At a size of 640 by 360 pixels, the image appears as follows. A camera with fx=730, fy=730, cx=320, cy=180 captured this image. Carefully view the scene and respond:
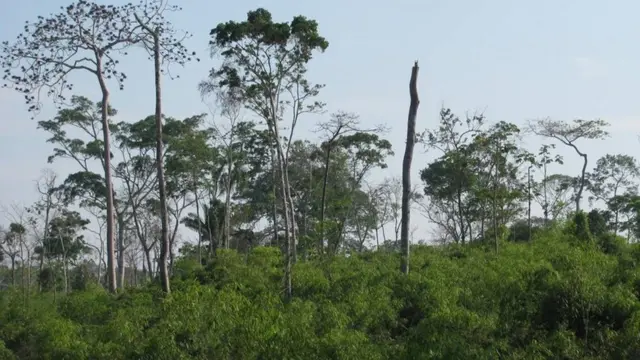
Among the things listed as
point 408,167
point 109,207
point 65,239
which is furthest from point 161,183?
point 65,239

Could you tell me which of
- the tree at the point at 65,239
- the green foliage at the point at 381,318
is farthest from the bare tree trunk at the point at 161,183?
the tree at the point at 65,239

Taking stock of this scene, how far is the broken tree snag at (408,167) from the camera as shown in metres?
15.1

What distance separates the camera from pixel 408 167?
15484mm

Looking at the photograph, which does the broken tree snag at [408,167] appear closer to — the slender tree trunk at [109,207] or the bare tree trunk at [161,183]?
the bare tree trunk at [161,183]

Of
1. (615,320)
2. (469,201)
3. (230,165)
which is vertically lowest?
(615,320)

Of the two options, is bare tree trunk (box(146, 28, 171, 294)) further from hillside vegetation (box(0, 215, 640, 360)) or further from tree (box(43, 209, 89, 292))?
tree (box(43, 209, 89, 292))

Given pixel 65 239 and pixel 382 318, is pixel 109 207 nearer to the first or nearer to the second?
pixel 382 318

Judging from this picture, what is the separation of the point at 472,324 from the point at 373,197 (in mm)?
27324

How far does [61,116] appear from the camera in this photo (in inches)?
1155

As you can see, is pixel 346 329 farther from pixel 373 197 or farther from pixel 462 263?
pixel 373 197

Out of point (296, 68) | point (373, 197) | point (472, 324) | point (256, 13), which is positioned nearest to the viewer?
point (472, 324)

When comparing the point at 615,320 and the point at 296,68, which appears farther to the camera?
the point at 296,68

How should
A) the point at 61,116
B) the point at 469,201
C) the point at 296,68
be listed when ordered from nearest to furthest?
the point at 296,68, the point at 61,116, the point at 469,201

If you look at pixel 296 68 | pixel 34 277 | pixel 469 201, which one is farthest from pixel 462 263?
pixel 34 277
